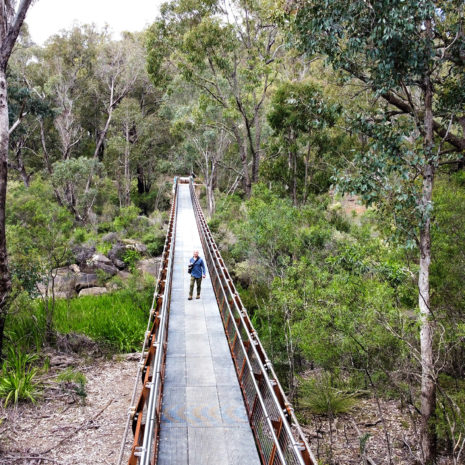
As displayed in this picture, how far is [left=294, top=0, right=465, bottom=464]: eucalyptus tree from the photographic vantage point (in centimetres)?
895

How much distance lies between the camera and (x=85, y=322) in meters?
14.5

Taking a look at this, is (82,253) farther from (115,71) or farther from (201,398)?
(115,71)

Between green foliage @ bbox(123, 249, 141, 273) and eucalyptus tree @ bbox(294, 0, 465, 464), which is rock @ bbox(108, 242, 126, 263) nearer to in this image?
green foliage @ bbox(123, 249, 141, 273)

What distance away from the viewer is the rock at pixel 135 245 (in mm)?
25812

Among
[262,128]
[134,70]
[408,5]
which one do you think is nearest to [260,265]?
[408,5]

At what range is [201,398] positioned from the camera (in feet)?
24.2

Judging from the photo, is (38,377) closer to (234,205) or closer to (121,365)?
(121,365)

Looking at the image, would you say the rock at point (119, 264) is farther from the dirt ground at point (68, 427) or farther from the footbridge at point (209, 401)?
the footbridge at point (209, 401)

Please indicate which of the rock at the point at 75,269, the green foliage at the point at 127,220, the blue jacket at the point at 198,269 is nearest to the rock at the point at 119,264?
the rock at the point at 75,269

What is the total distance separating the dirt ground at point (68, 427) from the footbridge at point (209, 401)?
844 millimetres

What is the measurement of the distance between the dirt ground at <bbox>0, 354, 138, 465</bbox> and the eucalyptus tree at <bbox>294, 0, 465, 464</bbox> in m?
6.52

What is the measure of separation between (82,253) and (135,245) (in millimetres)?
3545

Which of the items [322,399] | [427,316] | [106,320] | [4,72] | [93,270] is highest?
[4,72]

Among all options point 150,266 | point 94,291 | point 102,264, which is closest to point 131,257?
point 150,266
